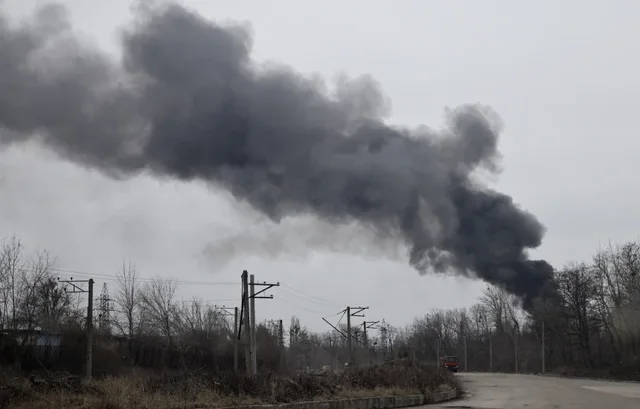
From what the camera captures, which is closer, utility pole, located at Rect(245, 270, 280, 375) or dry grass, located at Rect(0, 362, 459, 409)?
dry grass, located at Rect(0, 362, 459, 409)

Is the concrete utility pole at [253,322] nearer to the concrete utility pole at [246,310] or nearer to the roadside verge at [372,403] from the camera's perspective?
the concrete utility pole at [246,310]

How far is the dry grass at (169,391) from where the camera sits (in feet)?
41.5

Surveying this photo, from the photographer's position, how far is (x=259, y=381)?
17.5 metres

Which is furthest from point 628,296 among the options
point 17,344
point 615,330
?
point 17,344

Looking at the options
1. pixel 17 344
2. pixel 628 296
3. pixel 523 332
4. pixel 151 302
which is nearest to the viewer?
pixel 17 344

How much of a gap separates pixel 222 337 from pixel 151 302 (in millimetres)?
8135

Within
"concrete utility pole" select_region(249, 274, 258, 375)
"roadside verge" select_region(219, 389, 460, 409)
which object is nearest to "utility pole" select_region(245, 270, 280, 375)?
"concrete utility pole" select_region(249, 274, 258, 375)

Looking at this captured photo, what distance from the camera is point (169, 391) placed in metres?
15.3

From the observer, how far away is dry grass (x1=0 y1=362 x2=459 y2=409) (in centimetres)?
1266

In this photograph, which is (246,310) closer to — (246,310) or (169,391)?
(246,310)

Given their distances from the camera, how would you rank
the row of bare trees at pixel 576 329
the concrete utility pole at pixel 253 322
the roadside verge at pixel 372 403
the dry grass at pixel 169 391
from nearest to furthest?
the dry grass at pixel 169 391, the roadside verge at pixel 372 403, the concrete utility pole at pixel 253 322, the row of bare trees at pixel 576 329

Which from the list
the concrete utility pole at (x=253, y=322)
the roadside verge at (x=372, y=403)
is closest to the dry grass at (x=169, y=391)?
the roadside verge at (x=372, y=403)

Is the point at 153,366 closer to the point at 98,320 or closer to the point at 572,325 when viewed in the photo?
the point at 98,320

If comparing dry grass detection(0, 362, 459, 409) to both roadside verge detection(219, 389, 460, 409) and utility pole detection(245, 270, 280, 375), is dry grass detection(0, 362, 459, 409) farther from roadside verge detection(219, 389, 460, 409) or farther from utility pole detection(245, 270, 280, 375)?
utility pole detection(245, 270, 280, 375)
